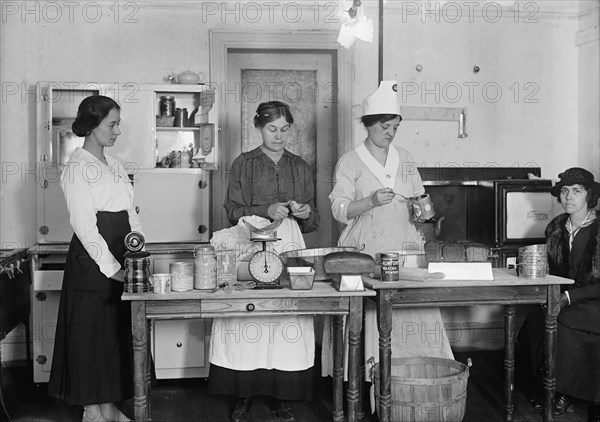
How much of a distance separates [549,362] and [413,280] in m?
0.92

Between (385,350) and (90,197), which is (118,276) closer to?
(90,197)

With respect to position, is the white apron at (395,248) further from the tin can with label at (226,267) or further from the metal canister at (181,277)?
the metal canister at (181,277)

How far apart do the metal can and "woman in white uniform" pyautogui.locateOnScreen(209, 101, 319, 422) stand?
0.58 m

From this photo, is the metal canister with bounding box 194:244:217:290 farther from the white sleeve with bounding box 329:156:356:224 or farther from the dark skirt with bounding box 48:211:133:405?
the white sleeve with bounding box 329:156:356:224

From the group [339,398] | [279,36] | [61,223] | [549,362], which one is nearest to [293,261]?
[339,398]

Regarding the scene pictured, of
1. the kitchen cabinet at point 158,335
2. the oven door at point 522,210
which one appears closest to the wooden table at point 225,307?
the kitchen cabinet at point 158,335

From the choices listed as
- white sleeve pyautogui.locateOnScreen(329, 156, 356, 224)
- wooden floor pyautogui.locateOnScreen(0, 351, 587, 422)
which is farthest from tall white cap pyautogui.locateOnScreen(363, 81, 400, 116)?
wooden floor pyautogui.locateOnScreen(0, 351, 587, 422)

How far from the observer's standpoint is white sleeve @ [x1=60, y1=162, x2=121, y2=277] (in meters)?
3.82

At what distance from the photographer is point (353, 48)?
605 cm

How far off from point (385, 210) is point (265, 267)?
1.00 metres

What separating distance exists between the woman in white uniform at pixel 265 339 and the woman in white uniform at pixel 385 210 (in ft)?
1.05

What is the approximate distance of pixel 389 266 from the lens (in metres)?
3.88

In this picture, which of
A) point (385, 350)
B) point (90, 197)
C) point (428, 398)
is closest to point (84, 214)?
point (90, 197)

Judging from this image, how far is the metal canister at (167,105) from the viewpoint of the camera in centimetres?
577
